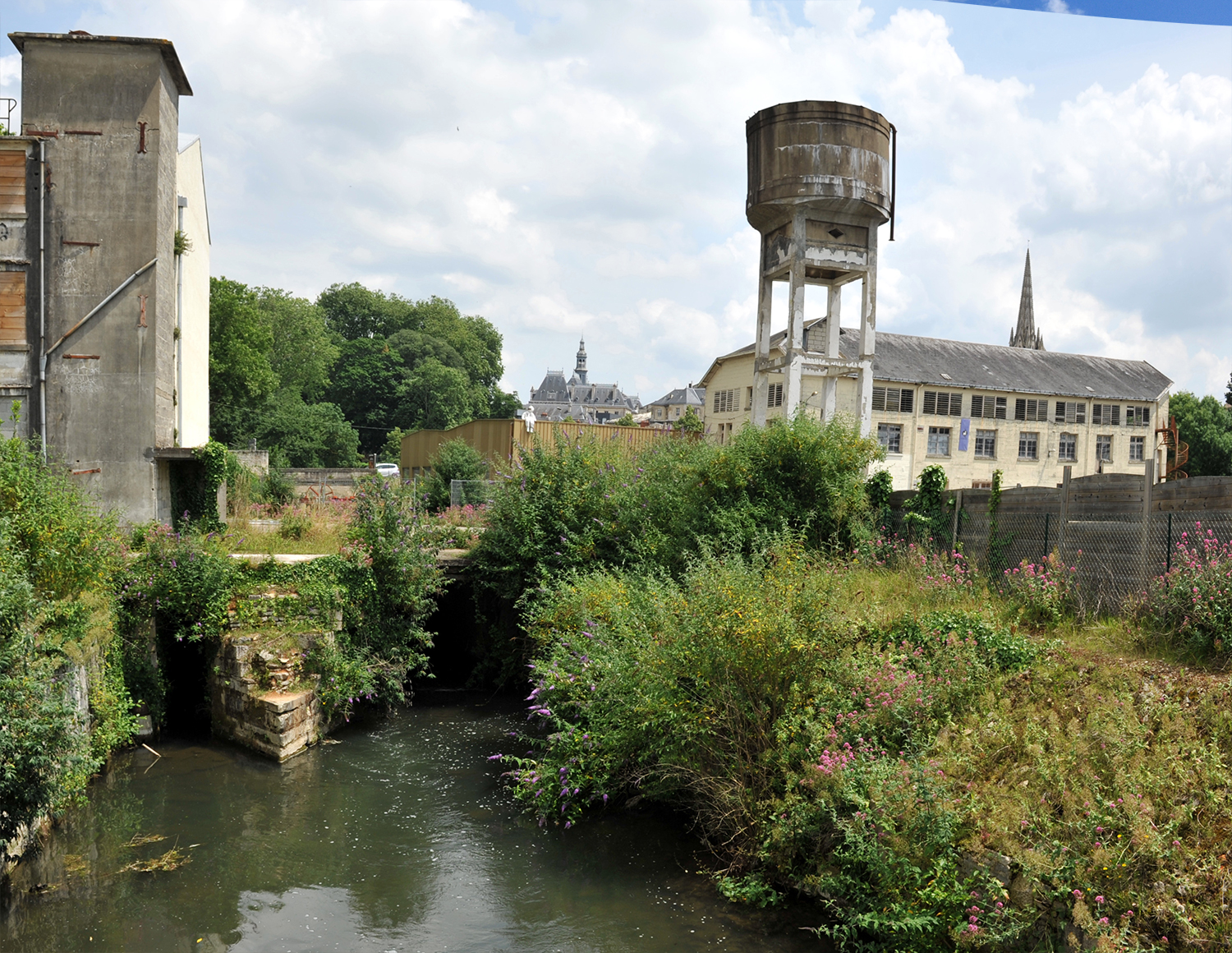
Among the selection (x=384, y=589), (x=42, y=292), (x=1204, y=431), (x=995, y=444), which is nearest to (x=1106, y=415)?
(x=1204, y=431)

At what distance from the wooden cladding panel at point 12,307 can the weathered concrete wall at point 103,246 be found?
45cm

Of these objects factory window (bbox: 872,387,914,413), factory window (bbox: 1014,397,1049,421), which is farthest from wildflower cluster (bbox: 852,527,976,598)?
factory window (bbox: 1014,397,1049,421)

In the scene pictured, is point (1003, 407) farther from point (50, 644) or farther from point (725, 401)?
point (50, 644)

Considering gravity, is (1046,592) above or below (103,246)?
below

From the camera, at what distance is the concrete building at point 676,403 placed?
113 metres

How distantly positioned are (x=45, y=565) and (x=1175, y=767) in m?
11.8

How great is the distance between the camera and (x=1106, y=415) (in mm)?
47812

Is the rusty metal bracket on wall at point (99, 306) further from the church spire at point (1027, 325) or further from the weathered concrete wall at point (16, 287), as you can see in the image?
the church spire at point (1027, 325)

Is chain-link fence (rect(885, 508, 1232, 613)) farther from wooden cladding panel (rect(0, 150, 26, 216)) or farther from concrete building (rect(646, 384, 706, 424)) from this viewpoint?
concrete building (rect(646, 384, 706, 424))

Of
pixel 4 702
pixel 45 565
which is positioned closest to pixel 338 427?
pixel 45 565

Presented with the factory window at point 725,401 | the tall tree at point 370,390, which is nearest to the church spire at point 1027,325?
the factory window at point 725,401

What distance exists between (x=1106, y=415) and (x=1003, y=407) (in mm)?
6661

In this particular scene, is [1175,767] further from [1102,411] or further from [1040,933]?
[1102,411]

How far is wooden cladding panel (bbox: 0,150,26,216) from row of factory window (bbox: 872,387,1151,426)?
36.2 meters
